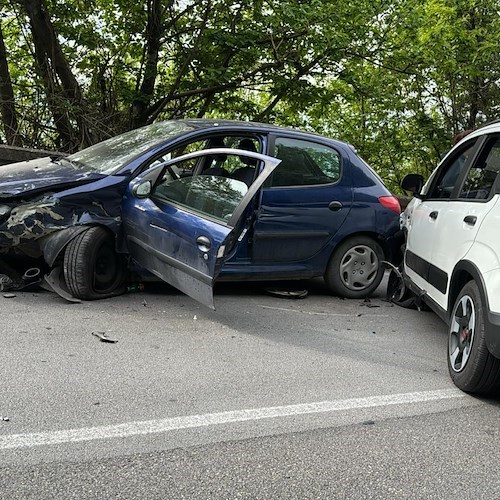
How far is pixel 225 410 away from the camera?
349 cm

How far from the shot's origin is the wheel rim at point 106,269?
18.4 ft

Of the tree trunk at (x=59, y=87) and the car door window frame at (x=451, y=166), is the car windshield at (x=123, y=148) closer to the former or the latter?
the car door window frame at (x=451, y=166)

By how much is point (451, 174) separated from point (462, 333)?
177 cm

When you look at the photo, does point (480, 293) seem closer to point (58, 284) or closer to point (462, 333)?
point (462, 333)

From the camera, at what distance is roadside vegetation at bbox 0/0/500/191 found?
1101cm

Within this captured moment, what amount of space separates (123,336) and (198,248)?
89 cm

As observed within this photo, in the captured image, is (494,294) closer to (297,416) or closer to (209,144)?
(297,416)

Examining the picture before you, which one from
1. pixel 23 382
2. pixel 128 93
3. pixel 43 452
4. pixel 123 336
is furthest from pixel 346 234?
pixel 128 93

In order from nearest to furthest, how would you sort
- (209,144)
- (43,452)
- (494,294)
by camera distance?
(43,452), (494,294), (209,144)

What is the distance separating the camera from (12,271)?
5715 mm

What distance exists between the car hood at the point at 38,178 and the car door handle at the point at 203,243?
127 centimetres

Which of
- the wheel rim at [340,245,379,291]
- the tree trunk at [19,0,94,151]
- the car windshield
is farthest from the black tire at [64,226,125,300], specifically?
the tree trunk at [19,0,94,151]

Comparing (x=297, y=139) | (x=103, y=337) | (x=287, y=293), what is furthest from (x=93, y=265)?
(x=297, y=139)

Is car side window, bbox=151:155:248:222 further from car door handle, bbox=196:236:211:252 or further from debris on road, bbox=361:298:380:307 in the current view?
debris on road, bbox=361:298:380:307
